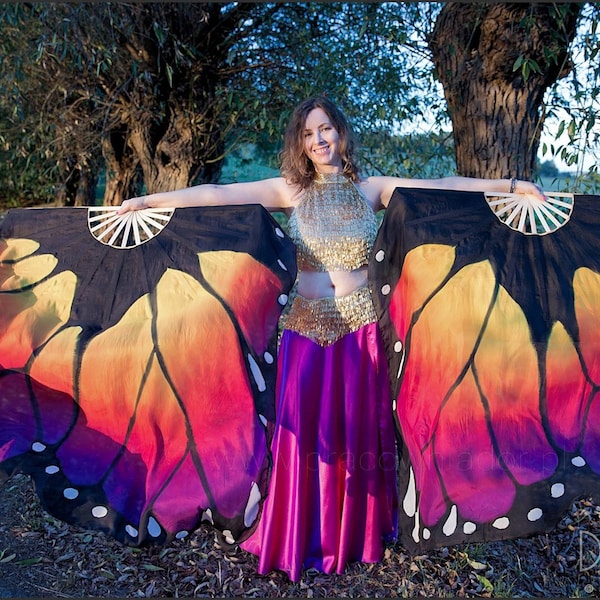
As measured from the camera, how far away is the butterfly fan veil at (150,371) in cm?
181

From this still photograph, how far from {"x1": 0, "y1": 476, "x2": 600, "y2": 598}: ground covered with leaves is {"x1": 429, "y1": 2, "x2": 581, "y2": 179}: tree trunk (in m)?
1.74

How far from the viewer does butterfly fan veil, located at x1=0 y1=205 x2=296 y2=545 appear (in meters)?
1.81

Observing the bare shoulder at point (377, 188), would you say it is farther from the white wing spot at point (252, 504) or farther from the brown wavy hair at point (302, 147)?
the white wing spot at point (252, 504)

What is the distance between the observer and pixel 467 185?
2.17 m

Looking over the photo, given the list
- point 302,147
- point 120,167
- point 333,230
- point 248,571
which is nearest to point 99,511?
point 248,571

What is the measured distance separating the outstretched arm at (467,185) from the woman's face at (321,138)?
8.4 inches

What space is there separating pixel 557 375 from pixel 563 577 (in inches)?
43.5

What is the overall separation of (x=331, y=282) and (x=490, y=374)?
0.64 m

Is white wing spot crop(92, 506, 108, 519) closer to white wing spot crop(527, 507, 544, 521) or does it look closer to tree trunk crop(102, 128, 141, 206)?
white wing spot crop(527, 507, 544, 521)

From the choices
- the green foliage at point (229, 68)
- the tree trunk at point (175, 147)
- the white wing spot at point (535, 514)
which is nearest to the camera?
the white wing spot at point (535, 514)

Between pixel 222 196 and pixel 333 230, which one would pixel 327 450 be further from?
pixel 222 196

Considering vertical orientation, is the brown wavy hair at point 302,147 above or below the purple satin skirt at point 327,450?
above

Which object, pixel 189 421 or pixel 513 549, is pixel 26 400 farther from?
pixel 513 549

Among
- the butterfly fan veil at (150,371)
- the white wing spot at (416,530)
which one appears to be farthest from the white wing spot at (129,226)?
the white wing spot at (416,530)
